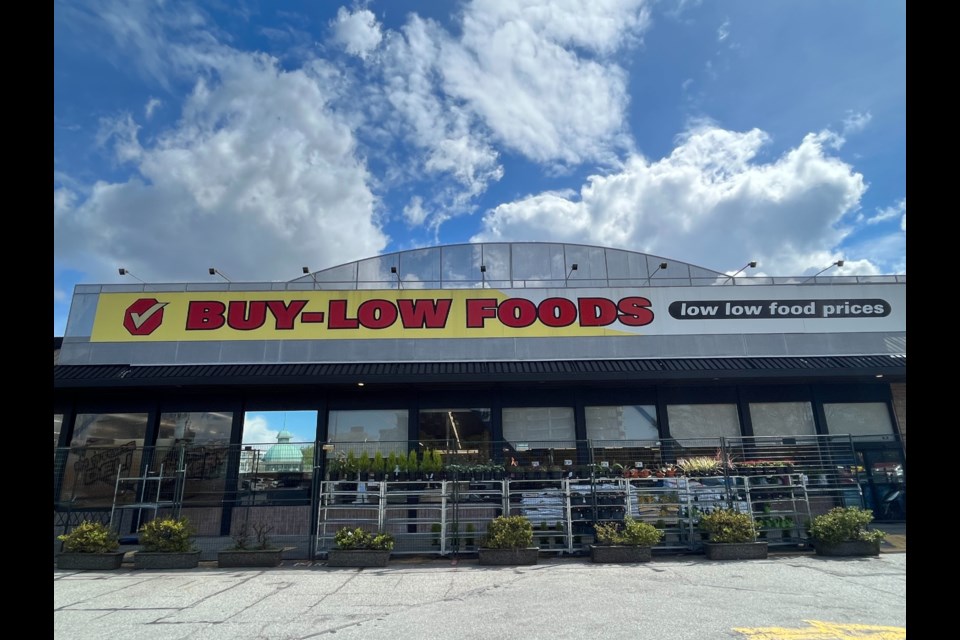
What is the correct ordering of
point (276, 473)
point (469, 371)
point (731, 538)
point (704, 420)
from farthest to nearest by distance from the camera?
point (704, 420), point (469, 371), point (276, 473), point (731, 538)

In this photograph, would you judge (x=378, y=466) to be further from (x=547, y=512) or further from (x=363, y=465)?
(x=547, y=512)

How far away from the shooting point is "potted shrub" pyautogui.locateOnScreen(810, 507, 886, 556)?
37.6 feet

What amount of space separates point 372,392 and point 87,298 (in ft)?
30.5

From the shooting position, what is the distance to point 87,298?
55.3 feet

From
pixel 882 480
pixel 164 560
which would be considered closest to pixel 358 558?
pixel 164 560

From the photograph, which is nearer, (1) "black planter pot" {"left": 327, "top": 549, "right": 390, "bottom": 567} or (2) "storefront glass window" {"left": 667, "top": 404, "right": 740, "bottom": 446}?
(1) "black planter pot" {"left": 327, "top": 549, "right": 390, "bottom": 567}

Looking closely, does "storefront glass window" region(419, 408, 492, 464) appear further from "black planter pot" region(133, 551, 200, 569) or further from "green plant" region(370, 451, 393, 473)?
"black planter pot" region(133, 551, 200, 569)

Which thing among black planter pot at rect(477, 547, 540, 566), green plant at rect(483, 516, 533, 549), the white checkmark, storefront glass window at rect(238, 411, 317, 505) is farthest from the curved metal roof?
black planter pot at rect(477, 547, 540, 566)

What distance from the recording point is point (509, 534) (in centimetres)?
1142

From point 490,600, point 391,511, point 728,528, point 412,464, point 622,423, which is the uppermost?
point 622,423

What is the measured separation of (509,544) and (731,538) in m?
4.75

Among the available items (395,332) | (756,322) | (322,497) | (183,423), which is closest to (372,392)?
(395,332)

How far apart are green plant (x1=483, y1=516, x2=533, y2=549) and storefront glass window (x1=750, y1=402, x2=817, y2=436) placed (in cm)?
866

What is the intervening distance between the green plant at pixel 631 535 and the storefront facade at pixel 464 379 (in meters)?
3.30
